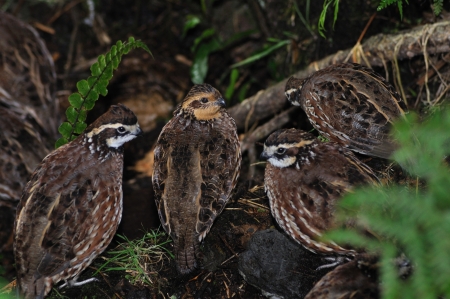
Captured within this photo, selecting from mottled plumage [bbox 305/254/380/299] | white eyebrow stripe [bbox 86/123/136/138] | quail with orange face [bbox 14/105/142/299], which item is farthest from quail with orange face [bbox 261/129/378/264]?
quail with orange face [bbox 14/105/142/299]

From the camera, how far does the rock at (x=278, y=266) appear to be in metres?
5.17

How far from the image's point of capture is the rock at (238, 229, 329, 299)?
517cm

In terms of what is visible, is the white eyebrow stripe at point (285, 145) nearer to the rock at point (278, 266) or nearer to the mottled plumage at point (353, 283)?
the rock at point (278, 266)

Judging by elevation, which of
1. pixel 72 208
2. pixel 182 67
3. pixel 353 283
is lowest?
pixel 182 67

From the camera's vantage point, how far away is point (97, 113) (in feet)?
33.9

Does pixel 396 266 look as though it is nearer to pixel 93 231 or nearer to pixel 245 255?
pixel 245 255

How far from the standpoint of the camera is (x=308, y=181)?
554 centimetres

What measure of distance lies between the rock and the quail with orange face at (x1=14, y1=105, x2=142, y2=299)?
1.46 m

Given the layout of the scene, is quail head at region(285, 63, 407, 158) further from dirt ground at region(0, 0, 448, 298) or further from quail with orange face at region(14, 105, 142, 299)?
quail with orange face at region(14, 105, 142, 299)

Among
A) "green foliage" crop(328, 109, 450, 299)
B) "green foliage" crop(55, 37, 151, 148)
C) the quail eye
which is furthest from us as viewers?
"green foliage" crop(55, 37, 151, 148)

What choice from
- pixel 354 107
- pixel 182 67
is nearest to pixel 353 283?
pixel 354 107

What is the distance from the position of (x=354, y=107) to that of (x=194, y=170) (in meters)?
1.89

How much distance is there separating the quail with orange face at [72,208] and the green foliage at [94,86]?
671 mm

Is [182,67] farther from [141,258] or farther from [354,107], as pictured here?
[141,258]
